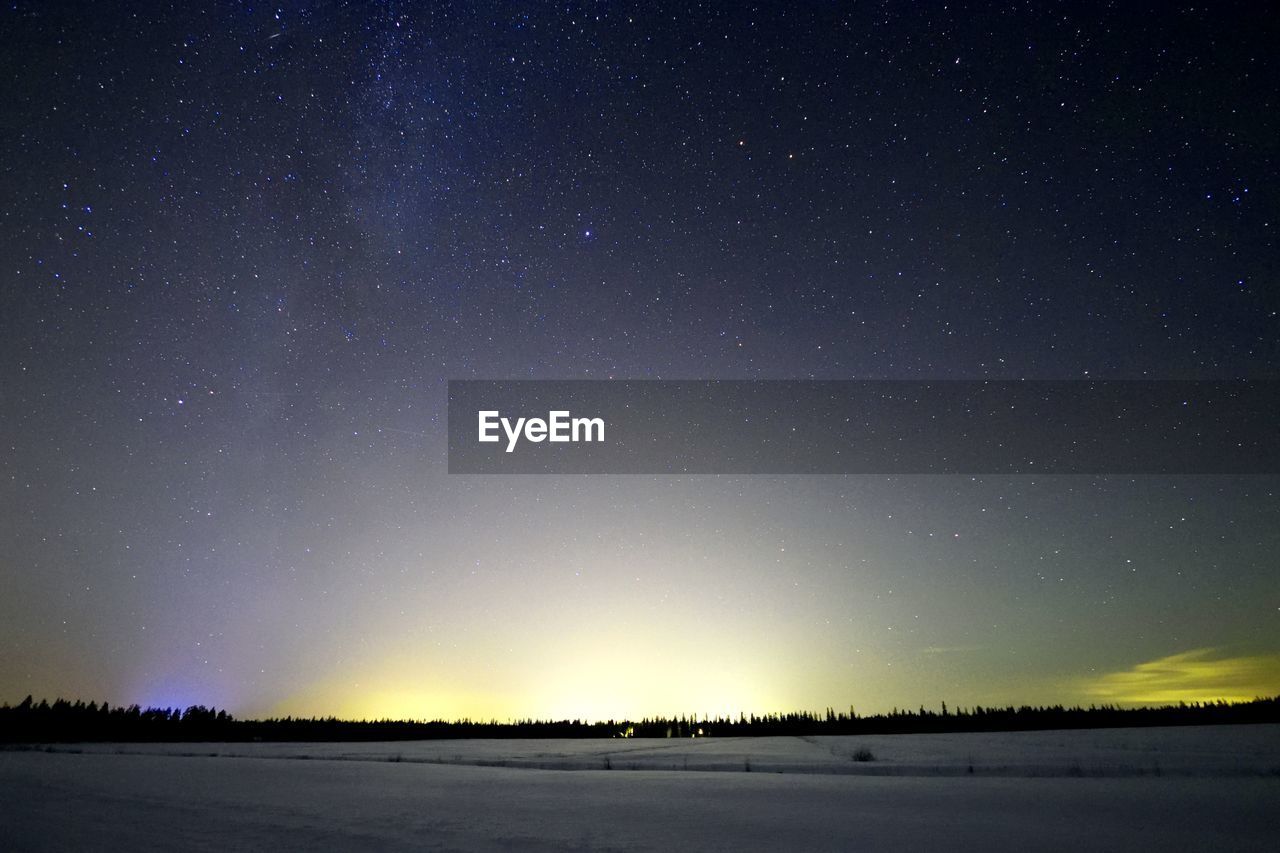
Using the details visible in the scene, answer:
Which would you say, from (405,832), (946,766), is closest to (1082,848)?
(405,832)

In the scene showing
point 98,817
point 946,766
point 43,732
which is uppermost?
point 98,817

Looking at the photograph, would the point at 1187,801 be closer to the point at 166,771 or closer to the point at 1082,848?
the point at 1082,848

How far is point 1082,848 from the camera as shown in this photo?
A: 2.13m

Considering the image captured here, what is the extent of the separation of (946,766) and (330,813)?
12.2 ft

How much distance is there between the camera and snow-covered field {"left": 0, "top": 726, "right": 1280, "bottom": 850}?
2.25 m

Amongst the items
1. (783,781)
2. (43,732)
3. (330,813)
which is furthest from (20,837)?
(43,732)

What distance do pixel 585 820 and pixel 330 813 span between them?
1.08 m

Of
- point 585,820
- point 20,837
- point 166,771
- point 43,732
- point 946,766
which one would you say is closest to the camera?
point 20,837

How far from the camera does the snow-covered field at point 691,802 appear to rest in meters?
2.25

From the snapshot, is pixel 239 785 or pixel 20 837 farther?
pixel 239 785

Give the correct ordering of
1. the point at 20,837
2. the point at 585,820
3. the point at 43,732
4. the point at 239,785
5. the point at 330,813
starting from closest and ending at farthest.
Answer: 1. the point at 20,837
2. the point at 585,820
3. the point at 330,813
4. the point at 239,785
5. the point at 43,732

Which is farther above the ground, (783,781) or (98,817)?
(98,817)

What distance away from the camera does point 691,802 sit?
122 inches

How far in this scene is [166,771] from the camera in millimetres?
4875
